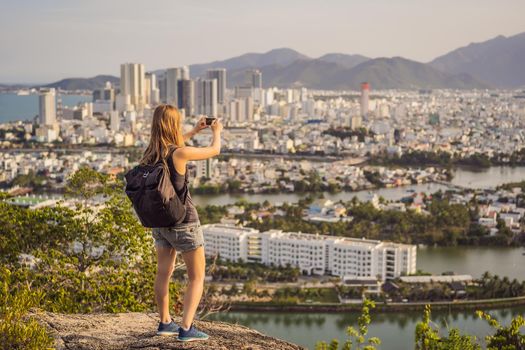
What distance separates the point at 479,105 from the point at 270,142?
42.1 feet

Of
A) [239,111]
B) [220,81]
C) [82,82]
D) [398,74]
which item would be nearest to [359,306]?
[239,111]

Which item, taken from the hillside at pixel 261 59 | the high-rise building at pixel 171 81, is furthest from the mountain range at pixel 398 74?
the high-rise building at pixel 171 81

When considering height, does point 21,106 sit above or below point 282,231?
above

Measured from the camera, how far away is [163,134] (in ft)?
3.38

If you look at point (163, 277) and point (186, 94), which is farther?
point (186, 94)

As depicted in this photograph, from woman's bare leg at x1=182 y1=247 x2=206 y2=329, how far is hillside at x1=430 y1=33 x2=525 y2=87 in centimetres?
4430

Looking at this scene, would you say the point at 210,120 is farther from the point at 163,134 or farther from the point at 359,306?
the point at 359,306

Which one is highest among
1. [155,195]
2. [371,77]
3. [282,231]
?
[371,77]

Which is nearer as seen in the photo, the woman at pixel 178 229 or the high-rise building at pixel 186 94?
the woman at pixel 178 229

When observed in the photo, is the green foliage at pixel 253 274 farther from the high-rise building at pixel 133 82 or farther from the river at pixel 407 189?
the high-rise building at pixel 133 82

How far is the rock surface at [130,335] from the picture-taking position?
104 cm

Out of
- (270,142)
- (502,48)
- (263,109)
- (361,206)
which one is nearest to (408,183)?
(361,206)

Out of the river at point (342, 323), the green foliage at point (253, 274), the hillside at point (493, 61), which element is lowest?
the river at point (342, 323)

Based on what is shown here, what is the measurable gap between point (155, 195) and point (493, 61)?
1952 inches
